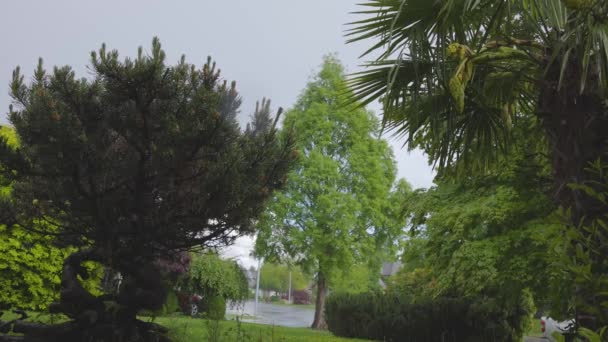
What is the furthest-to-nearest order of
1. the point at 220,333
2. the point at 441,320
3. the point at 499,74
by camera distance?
1. the point at 441,320
2. the point at 220,333
3. the point at 499,74

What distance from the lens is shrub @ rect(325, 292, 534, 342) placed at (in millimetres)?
14062

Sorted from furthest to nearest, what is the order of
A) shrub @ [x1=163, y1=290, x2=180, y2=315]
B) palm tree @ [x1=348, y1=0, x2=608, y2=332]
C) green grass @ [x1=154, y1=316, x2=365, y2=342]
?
shrub @ [x1=163, y1=290, x2=180, y2=315] < green grass @ [x1=154, y1=316, x2=365, y2=342] < palm tree @ [x1=348, y1=0, x2=608, y2=332]

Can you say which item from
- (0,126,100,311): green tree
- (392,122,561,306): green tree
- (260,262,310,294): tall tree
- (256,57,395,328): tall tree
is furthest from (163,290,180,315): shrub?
(260,262,310,294): tall tree

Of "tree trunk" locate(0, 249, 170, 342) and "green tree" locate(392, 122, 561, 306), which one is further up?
"green tree" locate(392, 122, 561, 306)

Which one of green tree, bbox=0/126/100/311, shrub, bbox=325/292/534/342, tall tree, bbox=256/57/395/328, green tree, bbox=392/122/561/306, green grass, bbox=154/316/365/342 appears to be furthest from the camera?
tall tree, bbox=256/57/395/328

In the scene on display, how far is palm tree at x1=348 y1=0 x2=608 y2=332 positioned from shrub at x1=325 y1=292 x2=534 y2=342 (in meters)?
7.85

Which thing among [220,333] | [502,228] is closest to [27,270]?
[220,333]

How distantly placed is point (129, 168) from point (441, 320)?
34.6ft

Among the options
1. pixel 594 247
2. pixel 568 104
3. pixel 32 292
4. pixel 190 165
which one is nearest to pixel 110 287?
pixel 32 292

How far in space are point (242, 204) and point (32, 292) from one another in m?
5.97

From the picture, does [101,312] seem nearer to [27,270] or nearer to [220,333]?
[220,333]

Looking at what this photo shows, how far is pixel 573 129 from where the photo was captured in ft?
15.9

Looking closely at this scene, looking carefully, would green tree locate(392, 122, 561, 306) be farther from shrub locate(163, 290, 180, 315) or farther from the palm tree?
shrub locate(163, 290, 180, 315)

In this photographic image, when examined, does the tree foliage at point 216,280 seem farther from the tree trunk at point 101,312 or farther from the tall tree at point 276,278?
the tall tree at point 276,278
